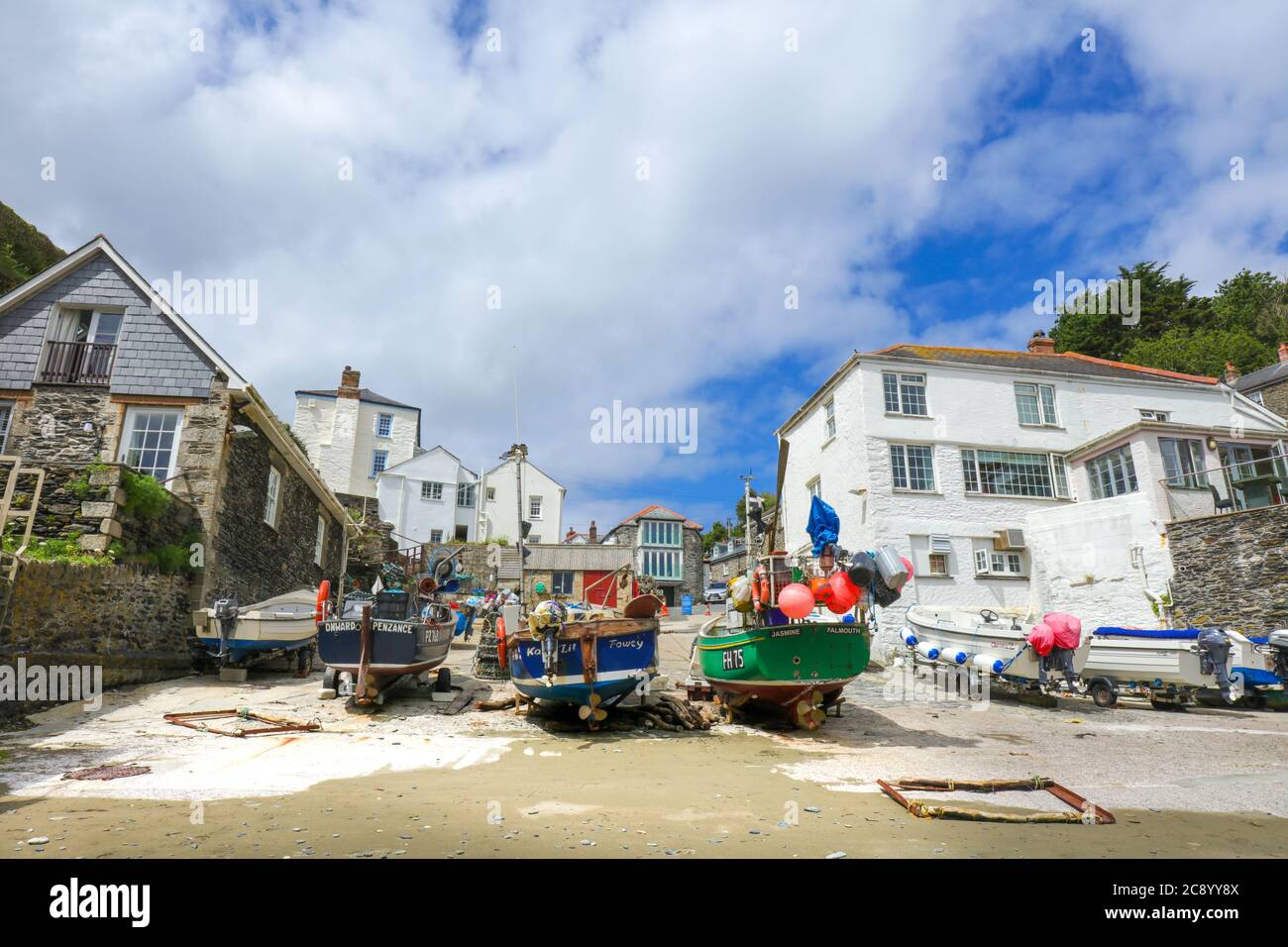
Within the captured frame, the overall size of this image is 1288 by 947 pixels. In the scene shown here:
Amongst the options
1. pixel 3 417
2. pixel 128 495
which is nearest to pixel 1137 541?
pixel 128 495

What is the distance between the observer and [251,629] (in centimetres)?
1366

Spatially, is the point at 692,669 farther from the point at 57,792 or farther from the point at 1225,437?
the point at 1225,437

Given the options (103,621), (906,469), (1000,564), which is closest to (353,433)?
(103,621)

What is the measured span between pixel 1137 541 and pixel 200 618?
25.1 meters

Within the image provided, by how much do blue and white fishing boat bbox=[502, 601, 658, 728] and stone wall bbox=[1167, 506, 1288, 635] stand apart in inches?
654

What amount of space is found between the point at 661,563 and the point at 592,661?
3902 centimetres

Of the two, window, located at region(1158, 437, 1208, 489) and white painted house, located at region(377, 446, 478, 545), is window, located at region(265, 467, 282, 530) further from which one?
window, located at region(1158, 437, 1208, 489)

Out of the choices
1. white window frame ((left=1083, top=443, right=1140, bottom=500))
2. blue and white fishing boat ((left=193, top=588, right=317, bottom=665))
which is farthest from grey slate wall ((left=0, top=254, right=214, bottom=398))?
white window frame ((left=1083, top=443, right=1140, bottom=500))

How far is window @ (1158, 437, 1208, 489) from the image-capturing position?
19.9 metres

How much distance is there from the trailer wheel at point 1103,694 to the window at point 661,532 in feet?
119

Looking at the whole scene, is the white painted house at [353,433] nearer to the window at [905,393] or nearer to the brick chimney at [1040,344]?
the window at [905,393]

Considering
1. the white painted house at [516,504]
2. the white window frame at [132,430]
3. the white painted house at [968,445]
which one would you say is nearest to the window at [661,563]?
the white painted house at [516,504]

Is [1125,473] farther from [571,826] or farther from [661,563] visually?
[661,563]

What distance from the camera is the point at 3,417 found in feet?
51.0
